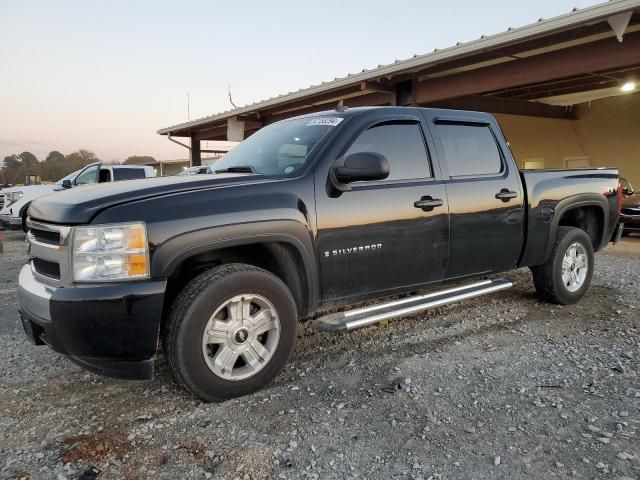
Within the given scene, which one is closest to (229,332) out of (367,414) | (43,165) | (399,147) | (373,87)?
(367,414)

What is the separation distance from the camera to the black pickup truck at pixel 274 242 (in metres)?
2.54

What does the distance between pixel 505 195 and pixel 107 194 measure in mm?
3237

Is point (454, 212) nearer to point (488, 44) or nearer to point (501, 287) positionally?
point (501, 287)

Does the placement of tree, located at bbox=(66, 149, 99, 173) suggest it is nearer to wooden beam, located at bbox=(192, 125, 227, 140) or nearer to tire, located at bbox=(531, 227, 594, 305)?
wooden beam, located at bbox=(192, 125, 227, 140)

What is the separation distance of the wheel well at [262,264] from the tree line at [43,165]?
4243cm

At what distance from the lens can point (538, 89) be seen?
13062mm

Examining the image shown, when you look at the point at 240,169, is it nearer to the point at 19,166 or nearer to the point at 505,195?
the point at 505,195

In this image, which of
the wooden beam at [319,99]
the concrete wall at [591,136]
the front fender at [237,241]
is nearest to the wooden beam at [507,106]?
the concrete wall at [591,136]

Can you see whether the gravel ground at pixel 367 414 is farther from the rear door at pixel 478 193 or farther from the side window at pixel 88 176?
the side window at pixel 88 176

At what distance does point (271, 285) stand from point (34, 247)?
153 cm

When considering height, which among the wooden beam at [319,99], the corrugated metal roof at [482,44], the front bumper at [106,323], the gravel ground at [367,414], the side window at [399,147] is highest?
the corrugated metal roof at [482,44]

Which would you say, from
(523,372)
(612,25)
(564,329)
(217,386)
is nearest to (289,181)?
(217,386)

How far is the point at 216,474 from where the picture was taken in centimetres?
221

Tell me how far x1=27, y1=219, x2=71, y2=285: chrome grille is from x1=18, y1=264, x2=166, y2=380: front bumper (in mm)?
95
